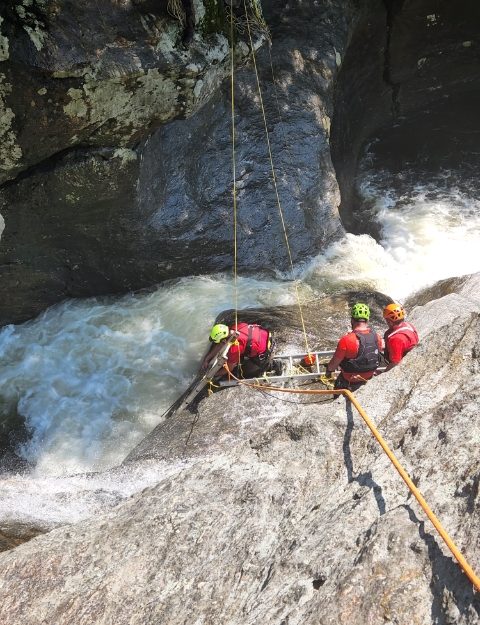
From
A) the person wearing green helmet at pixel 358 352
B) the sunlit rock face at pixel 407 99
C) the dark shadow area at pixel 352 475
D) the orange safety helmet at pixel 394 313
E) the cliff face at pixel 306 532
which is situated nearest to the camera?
the cliff face at pixel 306 532

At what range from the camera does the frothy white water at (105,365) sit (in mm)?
8273

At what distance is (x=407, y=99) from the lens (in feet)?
48.1

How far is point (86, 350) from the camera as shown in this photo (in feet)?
31.6

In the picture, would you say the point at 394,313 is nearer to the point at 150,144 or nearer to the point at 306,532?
the point at 306,532

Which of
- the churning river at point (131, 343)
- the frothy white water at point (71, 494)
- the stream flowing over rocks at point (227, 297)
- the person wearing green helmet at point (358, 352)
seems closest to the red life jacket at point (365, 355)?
the person wearing green helmet at point (358, 352)

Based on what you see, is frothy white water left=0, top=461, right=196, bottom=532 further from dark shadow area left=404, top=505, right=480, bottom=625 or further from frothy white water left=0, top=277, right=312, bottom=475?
dark shadow area left=404, top=505, right=480, bottom=625

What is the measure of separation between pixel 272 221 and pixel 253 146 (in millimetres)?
1366

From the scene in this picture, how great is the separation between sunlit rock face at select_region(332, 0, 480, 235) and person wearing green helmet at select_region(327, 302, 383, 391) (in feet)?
20.0

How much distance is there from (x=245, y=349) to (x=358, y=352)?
1471mm

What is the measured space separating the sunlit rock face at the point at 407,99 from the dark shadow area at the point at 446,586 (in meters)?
10.1

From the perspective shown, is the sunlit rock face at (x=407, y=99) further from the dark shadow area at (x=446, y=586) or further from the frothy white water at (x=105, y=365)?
the dark shadow area at (x=446, y=586)

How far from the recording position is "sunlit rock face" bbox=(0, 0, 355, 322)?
6.51 meters

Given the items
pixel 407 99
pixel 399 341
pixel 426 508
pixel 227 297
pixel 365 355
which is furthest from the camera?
pixel 407 99

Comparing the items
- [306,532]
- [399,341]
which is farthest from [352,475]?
[399,341]
